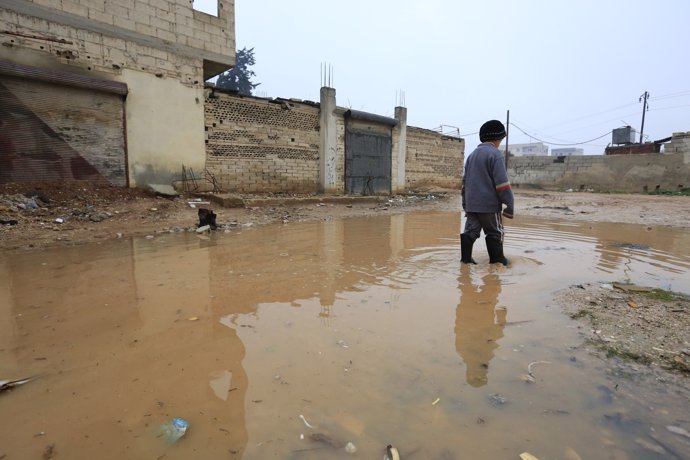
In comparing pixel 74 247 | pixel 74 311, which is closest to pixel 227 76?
pixel 74 247

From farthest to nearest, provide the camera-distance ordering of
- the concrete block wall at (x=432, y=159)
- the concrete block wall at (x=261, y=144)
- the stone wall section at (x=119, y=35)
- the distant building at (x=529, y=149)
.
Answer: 1. the distant building at (x=529, y=149)
2. the concrete block wall at (x=432, y=159)
3. the concrete block wall at (x=261, y=144)
4. the stone wall section at (x=119, y=35)

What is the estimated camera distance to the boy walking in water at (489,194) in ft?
13.6

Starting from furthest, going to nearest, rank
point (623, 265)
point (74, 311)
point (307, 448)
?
point (623, 265) → point (74, 311) → point (307, 448)

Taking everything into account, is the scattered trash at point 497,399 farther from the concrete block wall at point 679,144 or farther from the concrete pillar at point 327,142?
the concrete block wall at point 679,144

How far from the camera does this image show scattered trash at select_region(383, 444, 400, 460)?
4.35 feet

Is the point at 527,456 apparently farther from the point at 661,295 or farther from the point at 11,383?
the point at 661,295

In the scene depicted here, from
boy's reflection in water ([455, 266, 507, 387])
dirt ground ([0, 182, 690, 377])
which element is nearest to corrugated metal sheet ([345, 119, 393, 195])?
dirt ground ([0, 182, 690, 377])

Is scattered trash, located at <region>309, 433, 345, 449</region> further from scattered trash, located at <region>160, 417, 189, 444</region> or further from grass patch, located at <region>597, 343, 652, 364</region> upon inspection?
grass patch, located at <region>597, 343, 652, 364</region>

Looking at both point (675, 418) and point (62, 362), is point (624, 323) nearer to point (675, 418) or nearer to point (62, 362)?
point (675, 418)

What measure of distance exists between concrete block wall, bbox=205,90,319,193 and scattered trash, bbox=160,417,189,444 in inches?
388

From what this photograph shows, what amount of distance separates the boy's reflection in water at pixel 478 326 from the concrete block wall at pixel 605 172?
19.0m

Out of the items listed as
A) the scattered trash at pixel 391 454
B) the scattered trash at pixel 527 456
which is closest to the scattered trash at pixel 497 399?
the scattered trash at pixel 527 456

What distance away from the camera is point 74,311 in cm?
262

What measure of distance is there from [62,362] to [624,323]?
3245 mm
